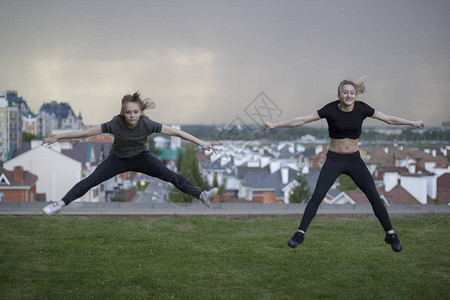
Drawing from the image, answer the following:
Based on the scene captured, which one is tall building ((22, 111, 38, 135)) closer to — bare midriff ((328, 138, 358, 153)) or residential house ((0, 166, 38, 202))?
residential house ((0, 166, 38, 202))

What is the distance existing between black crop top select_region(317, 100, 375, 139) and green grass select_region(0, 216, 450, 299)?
218 cm

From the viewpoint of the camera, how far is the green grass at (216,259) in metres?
6.93

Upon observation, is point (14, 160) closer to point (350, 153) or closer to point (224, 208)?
point (224, 208)

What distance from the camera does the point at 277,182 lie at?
28828 mm

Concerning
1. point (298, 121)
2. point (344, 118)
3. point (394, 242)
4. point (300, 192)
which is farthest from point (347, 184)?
point (298, 121)

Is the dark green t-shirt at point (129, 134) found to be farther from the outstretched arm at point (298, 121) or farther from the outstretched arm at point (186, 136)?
the outstretched arm at point (298, 121)

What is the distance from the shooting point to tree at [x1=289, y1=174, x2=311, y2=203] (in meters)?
26.6

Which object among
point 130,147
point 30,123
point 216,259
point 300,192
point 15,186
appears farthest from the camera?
point 30,123

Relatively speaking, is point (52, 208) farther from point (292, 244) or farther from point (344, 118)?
point (344, 118)

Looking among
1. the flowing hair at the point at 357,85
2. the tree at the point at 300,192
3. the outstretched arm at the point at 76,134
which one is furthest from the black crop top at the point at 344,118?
the tree at the point at 300,192

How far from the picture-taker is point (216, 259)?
27.2 ft

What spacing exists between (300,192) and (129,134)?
69.7 ft

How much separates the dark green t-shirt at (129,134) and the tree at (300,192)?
20.7m

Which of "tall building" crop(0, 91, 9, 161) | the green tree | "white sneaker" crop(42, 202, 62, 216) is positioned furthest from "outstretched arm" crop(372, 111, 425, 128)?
"tall building" crop(0, 91, 9, 161)
